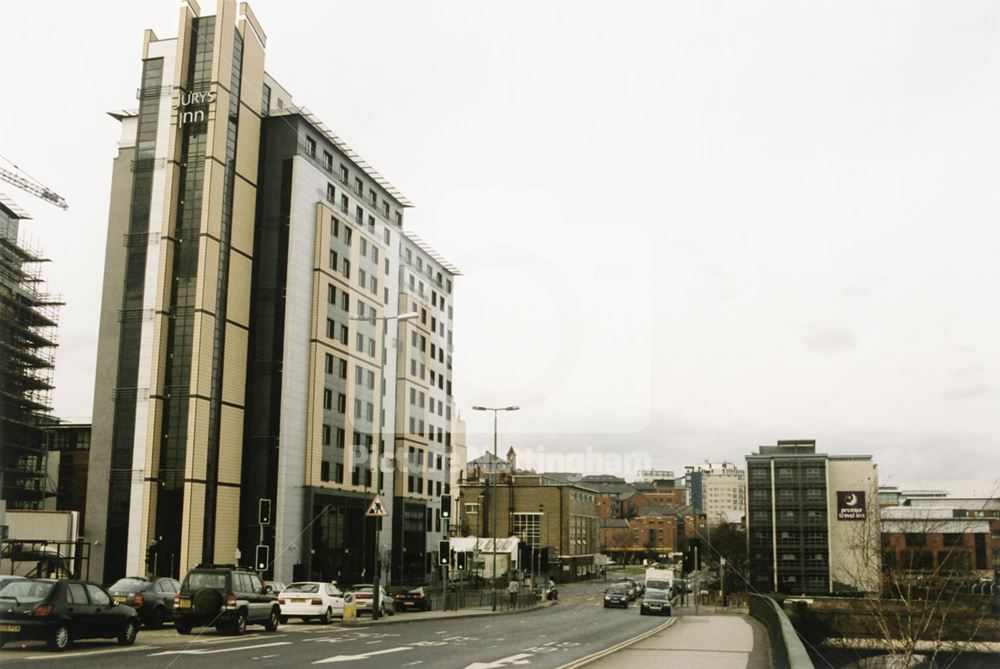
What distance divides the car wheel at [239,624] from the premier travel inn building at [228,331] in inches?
1135

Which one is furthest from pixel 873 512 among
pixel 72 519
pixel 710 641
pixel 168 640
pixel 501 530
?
pixel 501 530

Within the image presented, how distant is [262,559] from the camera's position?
98.2 ft

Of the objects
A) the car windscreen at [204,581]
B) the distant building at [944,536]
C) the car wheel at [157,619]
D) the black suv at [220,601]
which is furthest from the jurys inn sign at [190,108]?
the distant building at [944,536]

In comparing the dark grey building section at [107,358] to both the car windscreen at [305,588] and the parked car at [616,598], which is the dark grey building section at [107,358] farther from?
the parked car at [616,598]

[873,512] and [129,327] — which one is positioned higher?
[129,327]

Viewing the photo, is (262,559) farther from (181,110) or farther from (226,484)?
(181,110)

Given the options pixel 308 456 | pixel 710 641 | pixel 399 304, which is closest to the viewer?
pixel 710 641

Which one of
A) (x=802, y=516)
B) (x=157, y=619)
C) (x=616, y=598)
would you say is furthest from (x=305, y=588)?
(x=802, y=516)

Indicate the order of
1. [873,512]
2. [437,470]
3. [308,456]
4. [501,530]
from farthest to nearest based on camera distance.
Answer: [501,530]
[437,470]
[308,456]
[873,512]

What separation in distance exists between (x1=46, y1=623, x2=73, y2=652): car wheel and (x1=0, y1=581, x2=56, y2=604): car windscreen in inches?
27.9

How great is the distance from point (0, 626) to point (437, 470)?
249 ft

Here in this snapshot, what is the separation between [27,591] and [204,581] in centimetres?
668

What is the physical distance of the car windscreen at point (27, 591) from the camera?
17.6 metres

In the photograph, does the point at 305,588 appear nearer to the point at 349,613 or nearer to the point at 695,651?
the point at 349,613
